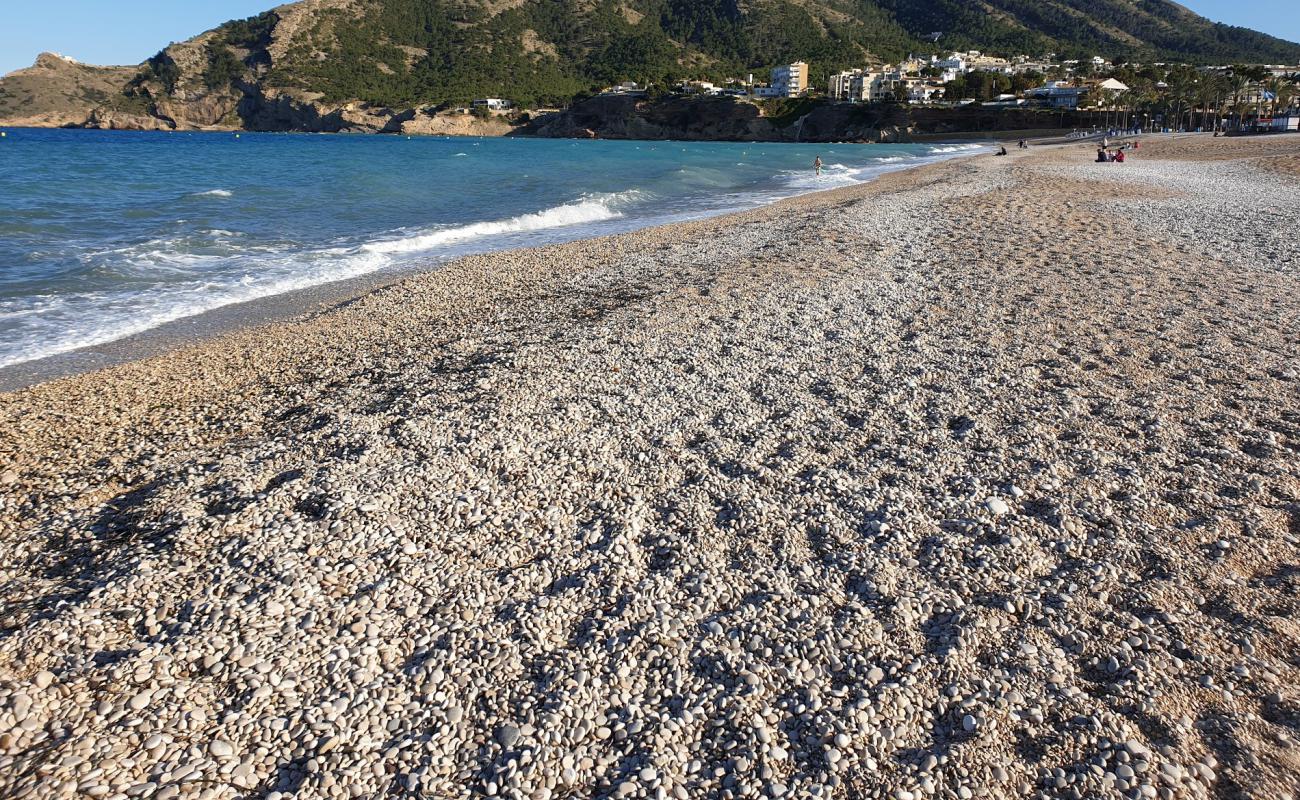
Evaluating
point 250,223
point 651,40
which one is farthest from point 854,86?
point 250,223

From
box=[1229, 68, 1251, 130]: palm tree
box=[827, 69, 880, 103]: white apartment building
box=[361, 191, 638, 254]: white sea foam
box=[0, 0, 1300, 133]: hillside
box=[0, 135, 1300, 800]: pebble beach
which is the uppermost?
box=[0, 0, 1300, 133]: hillside

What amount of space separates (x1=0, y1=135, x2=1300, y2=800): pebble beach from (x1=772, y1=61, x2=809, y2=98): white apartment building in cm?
14235

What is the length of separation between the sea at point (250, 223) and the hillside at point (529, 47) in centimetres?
10374

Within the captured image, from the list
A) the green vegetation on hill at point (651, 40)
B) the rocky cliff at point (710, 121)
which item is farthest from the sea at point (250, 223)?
the green vegetation on hill at point (651, 40)

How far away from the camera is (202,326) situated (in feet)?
36.4

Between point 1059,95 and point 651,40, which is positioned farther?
point 651,40

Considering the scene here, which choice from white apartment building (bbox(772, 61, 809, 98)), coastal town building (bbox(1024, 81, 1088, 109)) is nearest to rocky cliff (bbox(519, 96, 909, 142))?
white apartment building (bbox(772, 61, 809, 98))

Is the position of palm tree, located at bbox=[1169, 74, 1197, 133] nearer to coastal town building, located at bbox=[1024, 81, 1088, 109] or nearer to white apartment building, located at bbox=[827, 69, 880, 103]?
coastal town building, located at bbox=[1024, 81, 1088, 109]

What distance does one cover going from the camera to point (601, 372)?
25.2ft

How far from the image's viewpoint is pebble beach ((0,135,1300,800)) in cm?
315

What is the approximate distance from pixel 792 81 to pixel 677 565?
15021cm

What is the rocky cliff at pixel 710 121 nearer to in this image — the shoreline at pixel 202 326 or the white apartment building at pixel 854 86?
the white apartment building at pixel 854 86

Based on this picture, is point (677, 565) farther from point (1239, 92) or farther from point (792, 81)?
point (792, 81)

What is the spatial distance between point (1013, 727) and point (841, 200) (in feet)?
74.2
